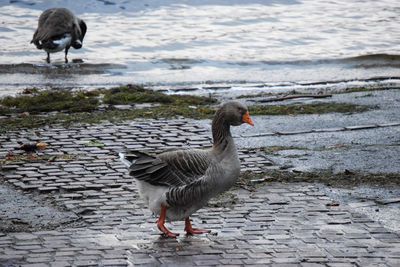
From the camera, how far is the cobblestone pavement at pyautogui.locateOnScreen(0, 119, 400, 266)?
5.71 m

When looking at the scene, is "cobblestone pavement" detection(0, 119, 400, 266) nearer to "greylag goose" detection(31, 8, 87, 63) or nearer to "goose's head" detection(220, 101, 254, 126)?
"goose's head" detection(220, 101, 254, 126)

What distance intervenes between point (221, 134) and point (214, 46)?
15988 millimetres

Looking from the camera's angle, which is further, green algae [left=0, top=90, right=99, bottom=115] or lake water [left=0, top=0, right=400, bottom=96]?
lake water [left=0, top=0, right=400, bottom=96]

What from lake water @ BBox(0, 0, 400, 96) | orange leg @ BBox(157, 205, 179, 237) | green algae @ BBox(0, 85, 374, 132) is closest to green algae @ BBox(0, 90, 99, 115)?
green algae @ BBox(0, 85, 374, 132)

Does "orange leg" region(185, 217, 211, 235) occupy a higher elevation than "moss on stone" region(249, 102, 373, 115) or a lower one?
higher

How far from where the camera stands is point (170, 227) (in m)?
6.84

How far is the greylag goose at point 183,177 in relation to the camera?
6281 millimetres

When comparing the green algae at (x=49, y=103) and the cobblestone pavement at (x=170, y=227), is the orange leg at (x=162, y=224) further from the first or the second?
the green algae at (x=49, y=103)

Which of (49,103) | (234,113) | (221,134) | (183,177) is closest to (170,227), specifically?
(183,177)

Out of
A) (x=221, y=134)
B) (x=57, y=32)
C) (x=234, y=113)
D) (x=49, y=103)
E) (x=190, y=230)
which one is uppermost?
(x=234, y=113)

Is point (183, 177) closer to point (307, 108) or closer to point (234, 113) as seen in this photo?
point (234, 113)

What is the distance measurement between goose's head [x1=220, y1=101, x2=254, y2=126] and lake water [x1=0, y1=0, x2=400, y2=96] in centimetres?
824

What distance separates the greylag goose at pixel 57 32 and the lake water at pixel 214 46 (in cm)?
60

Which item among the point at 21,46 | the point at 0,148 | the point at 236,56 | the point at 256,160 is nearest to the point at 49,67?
the point at 21,46
